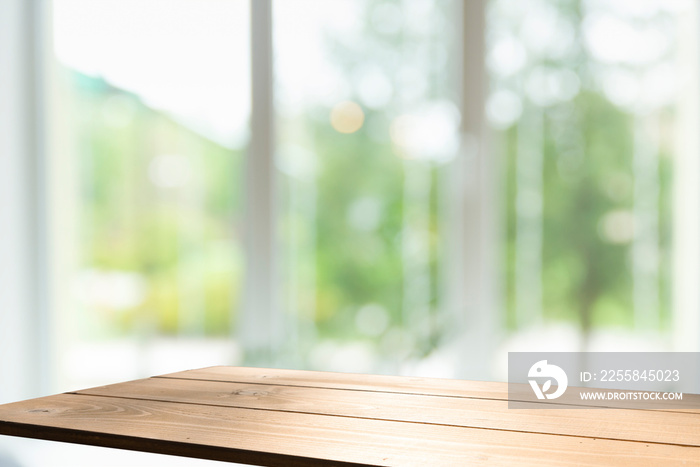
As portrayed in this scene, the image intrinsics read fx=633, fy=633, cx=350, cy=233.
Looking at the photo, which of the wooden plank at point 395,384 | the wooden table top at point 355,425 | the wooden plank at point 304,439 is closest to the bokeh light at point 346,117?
the wooden plank at point 395,384

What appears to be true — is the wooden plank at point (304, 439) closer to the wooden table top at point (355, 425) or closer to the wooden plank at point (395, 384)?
the wooden table top at point (355, 425)

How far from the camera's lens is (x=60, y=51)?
9.02 feet

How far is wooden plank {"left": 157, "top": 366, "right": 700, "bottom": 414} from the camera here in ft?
3.02

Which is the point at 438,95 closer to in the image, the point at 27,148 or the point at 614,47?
the point at 614,47

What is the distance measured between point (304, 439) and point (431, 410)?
213mm

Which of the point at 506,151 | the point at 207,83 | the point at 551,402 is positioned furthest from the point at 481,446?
the point at 207,83

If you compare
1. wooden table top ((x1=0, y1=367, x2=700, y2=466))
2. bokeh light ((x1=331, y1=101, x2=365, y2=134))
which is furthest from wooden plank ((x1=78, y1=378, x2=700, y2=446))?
bokeh light ((x1=331, y1=101, x2=365, y2=134))

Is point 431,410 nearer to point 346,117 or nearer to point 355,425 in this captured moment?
point 355,425

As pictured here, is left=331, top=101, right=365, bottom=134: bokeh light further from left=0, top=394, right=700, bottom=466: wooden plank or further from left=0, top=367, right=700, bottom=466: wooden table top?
left=0, top=394, right=700, bottom=466: wooden plank

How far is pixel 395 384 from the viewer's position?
3.47 ft

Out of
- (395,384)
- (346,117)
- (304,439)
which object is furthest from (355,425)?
(346,117)

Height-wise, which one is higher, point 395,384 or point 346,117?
point 346,117

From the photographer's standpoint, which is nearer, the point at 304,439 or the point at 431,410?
the point at 304,439

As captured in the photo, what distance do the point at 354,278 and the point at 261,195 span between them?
0.50m
